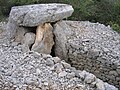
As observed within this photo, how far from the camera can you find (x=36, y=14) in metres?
7.57

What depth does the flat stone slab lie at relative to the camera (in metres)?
7.56

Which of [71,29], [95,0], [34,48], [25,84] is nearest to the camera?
[25,84]

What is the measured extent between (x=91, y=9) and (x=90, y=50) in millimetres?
3199

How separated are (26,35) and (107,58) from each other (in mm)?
2193

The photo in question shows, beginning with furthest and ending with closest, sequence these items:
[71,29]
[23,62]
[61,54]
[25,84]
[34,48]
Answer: [71,29] → [61,54] → [34,48] → [23,62] → [25,84]

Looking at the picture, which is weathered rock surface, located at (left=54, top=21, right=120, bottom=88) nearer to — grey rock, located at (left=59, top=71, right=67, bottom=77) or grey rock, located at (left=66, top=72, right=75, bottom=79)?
grey rock, located at (left=66, top=72, right=75, bottom=79)

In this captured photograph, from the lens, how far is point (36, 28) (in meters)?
7.88

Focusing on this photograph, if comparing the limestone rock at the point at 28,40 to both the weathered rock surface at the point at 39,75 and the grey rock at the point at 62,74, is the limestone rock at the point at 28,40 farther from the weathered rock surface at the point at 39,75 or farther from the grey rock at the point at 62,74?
the grey rock at the point at 62,74

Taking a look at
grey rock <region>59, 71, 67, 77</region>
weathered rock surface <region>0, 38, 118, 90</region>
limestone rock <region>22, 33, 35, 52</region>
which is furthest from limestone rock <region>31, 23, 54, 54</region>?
grey rock <region>59, 71, 67, 77</region>

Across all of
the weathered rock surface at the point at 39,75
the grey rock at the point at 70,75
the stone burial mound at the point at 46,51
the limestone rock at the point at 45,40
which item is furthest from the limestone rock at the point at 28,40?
the grey rock at the point at 70,75

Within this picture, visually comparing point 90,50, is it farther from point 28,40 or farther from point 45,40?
point 28,40

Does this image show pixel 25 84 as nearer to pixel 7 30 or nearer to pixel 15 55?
pixel 15 55

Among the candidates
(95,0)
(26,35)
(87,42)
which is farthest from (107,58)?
(95,0)

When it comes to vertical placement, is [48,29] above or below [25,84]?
above
